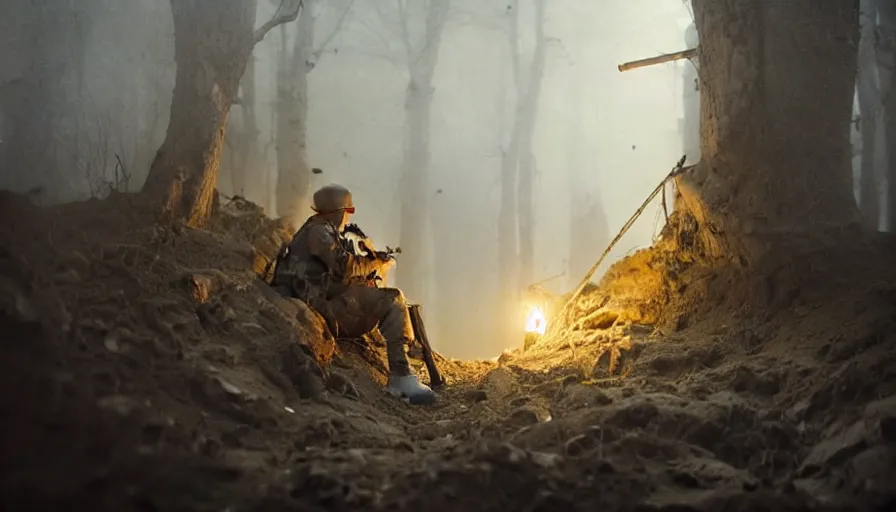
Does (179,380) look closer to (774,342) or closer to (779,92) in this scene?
(774,342)

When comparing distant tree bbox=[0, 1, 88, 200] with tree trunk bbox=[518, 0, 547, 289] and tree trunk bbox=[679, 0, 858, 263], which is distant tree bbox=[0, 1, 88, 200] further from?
tree trunk bbox=[518, 0, 547, 289]

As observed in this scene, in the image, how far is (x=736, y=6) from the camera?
12.2 feet

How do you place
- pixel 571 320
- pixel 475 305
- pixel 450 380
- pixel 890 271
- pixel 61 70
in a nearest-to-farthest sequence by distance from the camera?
pixel 61 70, pixel 890 271, pixel 450 380, pixel 571 320, pixel 475 305

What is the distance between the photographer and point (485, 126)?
9.85 metres

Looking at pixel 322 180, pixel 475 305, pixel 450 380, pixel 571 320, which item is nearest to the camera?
pixel 450 380

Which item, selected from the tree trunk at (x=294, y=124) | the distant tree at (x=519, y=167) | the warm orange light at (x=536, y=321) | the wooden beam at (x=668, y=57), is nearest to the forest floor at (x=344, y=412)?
the wooden beam at (x=668, y=57)

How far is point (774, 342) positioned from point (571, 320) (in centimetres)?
229

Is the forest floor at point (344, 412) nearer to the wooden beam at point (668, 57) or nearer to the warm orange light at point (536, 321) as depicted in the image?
the wooden beam at point (668, 57)

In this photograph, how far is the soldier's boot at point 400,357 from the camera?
3551 millimetres

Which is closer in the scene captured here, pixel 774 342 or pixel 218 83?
pixel 774 342

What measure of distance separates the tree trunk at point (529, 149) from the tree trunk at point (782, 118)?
6.06m

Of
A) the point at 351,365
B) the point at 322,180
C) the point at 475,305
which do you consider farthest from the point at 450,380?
the point at 475,305

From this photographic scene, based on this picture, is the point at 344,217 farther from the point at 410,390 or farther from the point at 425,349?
the point at 410,390

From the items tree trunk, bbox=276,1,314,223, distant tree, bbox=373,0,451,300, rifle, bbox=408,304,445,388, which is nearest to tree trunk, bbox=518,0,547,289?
distant tree, bbox=373,0,451,300
